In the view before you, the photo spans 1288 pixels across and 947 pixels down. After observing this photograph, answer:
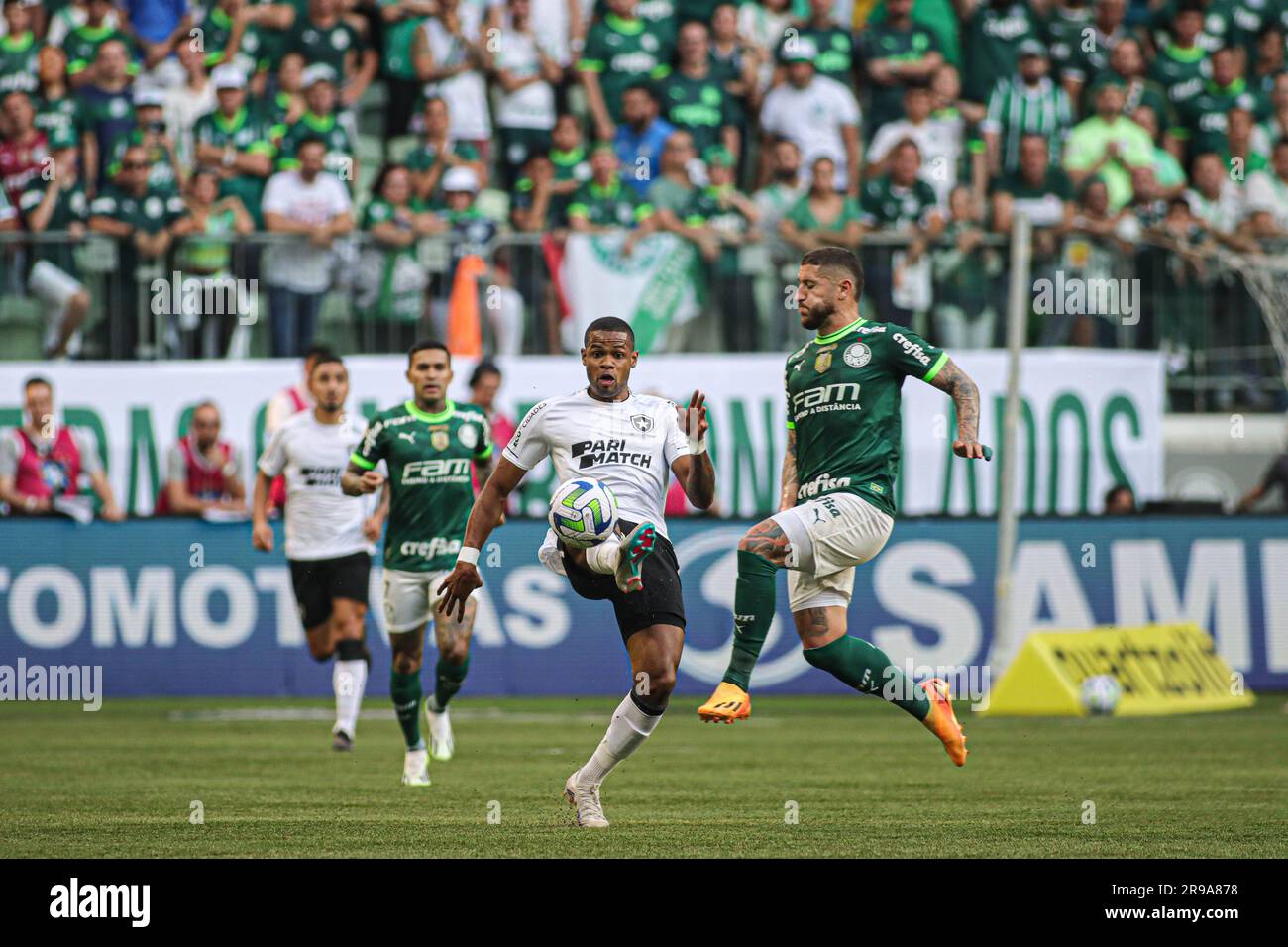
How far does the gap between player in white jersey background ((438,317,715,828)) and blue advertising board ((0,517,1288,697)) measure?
29.4 ft

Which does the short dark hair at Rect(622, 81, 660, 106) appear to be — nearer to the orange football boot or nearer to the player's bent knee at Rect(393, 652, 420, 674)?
the player's bent knee at Rect(393, 652, 420, 674)

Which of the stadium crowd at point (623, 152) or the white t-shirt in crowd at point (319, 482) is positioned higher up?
the stadium crowd at point (623, 152)

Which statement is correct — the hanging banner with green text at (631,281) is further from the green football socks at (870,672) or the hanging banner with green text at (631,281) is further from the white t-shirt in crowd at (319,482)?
the green football socks at (870,672)

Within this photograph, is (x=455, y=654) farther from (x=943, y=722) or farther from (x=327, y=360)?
(x=943, y=722)

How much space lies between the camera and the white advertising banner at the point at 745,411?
19609mm

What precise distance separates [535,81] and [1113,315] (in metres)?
6.17

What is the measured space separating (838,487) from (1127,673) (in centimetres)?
855

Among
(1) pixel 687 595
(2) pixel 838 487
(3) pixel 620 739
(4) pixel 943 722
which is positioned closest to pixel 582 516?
(3) pixel 620 739

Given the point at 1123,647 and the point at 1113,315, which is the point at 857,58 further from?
the point at 1123,647

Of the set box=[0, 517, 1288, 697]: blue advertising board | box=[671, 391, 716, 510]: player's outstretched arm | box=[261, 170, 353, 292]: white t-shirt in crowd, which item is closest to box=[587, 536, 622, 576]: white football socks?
box=[671, 391, 716, 510]: player's outstretched arm

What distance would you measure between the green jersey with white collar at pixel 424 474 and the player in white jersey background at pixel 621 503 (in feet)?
10.2

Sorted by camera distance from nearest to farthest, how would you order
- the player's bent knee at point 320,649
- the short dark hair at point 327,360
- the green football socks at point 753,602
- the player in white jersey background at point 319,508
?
the green football socks at point 753,602, the short dark hair at point 327,360, the player in white jersey background at point 319,508, the player's bent knee at point 320,649

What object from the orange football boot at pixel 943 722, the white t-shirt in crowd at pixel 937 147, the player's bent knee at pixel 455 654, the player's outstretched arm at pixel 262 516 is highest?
the white t-shirt in crowd at pixel 937 147

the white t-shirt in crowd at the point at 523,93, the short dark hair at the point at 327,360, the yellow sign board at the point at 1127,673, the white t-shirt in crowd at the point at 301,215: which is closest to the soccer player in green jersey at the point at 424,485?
the short dark hair at the point at 327,360
